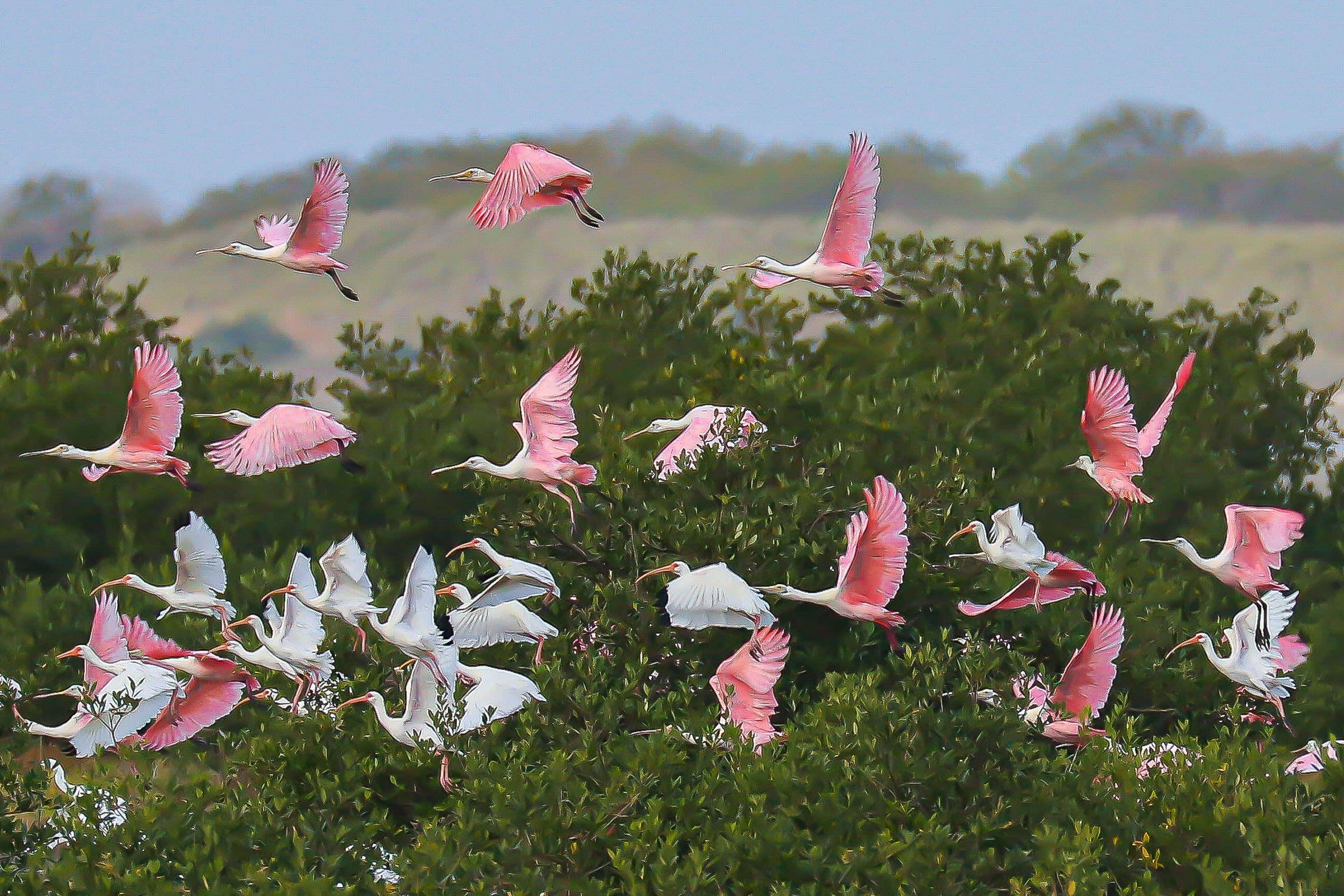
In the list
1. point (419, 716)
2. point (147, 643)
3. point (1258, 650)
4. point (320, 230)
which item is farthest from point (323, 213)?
point (1258, 650)

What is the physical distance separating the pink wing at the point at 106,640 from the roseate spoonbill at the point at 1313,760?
24.7ft

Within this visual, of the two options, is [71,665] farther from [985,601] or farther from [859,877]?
[859,877]

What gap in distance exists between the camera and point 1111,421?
41.0 feet

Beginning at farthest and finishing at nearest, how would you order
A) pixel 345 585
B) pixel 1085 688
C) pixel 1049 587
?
pixel 1049 587 < pixel 1085 688 < pixel 345 585

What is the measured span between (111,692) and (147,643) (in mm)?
1208

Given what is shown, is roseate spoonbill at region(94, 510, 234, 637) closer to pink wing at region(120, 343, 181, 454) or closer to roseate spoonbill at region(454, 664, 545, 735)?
pink wing at region(120, 343, 181, 454)

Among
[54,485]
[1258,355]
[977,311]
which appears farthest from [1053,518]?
[54,485]

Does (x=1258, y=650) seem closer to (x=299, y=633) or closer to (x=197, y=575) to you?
(x=299, y=633)

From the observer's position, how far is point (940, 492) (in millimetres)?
13508

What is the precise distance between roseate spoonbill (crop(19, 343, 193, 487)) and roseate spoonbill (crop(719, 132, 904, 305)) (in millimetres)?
3814

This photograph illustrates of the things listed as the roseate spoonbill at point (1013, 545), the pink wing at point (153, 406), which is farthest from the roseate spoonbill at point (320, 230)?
the roseate spoonbill at point (1013, 545)

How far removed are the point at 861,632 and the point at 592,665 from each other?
2255 millimetres

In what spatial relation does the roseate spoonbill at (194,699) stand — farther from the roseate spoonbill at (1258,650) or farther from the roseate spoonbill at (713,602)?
the roseate spoonbill at (1258,650)

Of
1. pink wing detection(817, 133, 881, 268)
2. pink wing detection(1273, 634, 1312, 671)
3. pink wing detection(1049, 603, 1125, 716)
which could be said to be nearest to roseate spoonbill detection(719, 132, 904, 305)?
pink wing detection(817, 133, 881, 268)
